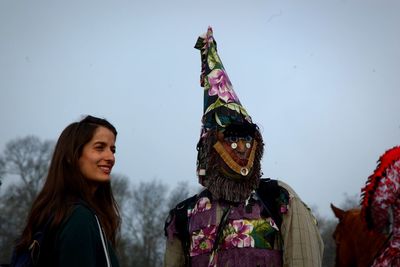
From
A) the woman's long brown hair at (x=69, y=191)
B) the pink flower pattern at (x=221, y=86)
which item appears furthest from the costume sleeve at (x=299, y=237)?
the woman's long brown hair at (x=69, y=191)

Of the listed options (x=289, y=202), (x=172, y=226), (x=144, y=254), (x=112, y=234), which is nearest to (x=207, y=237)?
(x=172, y=226)

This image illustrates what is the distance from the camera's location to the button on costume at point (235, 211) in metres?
3.72

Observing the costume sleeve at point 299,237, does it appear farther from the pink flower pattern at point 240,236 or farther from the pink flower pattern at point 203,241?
the pink flower pattern at point 203,241

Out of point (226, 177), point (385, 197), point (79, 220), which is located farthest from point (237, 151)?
point (79, 220)

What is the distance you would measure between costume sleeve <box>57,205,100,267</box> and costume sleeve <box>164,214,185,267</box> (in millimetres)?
1825

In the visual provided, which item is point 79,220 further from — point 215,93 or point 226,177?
point 215,93

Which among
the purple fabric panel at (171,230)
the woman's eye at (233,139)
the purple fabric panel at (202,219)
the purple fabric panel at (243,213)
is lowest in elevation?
the purple fabric panel at (171,230)

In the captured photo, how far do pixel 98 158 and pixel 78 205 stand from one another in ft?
1.16

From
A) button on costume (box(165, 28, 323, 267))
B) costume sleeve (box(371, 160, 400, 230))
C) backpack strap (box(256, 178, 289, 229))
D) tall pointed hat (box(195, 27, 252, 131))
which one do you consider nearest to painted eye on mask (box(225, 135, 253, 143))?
button on costume (box(165, 28, 323, 267))

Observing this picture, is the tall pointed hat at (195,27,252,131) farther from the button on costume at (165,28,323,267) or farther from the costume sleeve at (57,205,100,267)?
the costume sleeve at (57,205,100,267)

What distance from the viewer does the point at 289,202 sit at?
383 cm

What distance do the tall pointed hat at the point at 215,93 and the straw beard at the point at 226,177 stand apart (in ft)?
0.52

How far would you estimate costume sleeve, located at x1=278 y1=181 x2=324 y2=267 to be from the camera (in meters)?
3.59

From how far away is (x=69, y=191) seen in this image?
2516 mm
